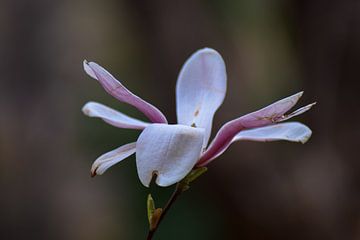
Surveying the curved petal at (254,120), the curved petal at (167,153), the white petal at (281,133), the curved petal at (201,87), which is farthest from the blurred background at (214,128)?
the curved petal at (167,153)

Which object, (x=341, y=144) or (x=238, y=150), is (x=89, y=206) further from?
(x=341, y=144)

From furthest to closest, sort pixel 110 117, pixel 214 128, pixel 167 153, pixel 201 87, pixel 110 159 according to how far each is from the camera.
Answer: pixel 214 128 → pixel 201 87 → pixel 110 117 → pixel 110 159 → pixel 167 153

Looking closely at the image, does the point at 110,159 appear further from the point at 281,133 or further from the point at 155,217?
the point at 281,133

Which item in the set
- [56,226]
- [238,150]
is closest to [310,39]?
[238,150]

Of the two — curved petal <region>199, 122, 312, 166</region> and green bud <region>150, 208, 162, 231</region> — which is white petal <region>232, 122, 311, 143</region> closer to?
curved petal <region>199, 122, 312, 166</region>

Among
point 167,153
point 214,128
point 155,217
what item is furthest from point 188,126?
point 214,128

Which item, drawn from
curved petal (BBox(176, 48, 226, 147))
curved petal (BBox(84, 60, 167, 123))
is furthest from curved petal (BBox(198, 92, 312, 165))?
curved petal (BBox(176, 48, 226, 147))
